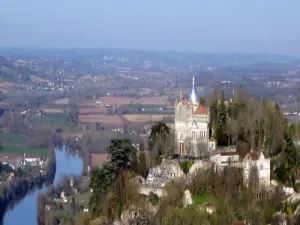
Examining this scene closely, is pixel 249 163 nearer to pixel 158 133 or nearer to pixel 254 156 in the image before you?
pixel 254 156

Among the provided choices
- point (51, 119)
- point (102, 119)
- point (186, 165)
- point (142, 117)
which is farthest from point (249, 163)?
point (51, 119)

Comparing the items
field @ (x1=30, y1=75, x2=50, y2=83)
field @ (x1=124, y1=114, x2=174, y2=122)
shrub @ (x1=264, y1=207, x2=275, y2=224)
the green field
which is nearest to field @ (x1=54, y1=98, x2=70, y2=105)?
the green field

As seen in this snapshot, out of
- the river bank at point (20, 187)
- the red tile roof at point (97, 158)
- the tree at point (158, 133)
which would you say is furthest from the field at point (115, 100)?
the tree at point (158, 133)

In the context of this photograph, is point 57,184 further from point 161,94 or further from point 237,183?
point 161,94

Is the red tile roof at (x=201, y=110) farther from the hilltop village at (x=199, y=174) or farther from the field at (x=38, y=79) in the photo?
the field at (x=38, y=79)

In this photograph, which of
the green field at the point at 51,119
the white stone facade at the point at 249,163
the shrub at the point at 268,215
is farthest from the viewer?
the green field at the point at 51,119

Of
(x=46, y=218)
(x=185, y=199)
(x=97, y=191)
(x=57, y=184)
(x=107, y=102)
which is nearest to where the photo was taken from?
(x=185, y=199)

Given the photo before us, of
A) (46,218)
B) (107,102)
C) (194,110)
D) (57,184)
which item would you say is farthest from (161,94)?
(194,110)
